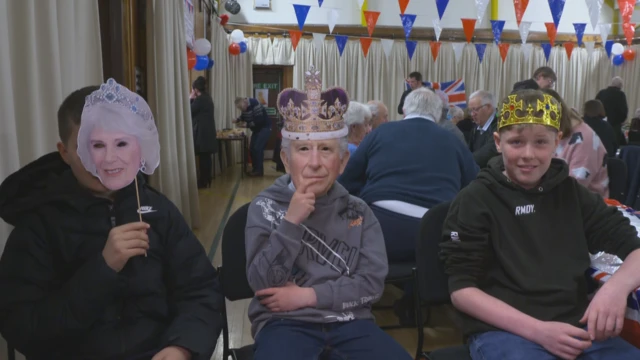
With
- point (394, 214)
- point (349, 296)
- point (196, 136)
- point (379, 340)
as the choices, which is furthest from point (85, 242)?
point (196, 136)

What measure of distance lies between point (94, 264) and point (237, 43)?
961 centimetres

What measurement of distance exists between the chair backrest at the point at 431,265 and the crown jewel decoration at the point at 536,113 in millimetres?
414

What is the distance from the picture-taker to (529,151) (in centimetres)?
152

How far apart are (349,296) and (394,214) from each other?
113cm

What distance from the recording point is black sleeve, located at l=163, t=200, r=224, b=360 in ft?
4.44

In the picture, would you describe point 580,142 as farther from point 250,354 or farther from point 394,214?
point 250,354

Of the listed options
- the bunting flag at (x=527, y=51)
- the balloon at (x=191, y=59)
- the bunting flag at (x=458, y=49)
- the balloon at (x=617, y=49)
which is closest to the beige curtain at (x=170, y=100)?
the balloon at (x=191, y=59)

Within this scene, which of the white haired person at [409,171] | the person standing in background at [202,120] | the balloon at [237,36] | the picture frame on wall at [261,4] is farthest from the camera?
the picture frame on wall at [261,4]

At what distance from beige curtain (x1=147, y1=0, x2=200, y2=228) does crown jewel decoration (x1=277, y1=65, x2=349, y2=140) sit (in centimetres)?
286

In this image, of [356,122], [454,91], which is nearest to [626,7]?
[454,91]

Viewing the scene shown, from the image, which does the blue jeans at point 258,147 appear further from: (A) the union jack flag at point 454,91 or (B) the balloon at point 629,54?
(B) the balloon at point 629,54

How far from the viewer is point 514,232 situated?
1521 millimetres

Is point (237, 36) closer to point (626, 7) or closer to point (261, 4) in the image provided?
point (261, 4)

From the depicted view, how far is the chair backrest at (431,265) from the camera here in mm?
1620
